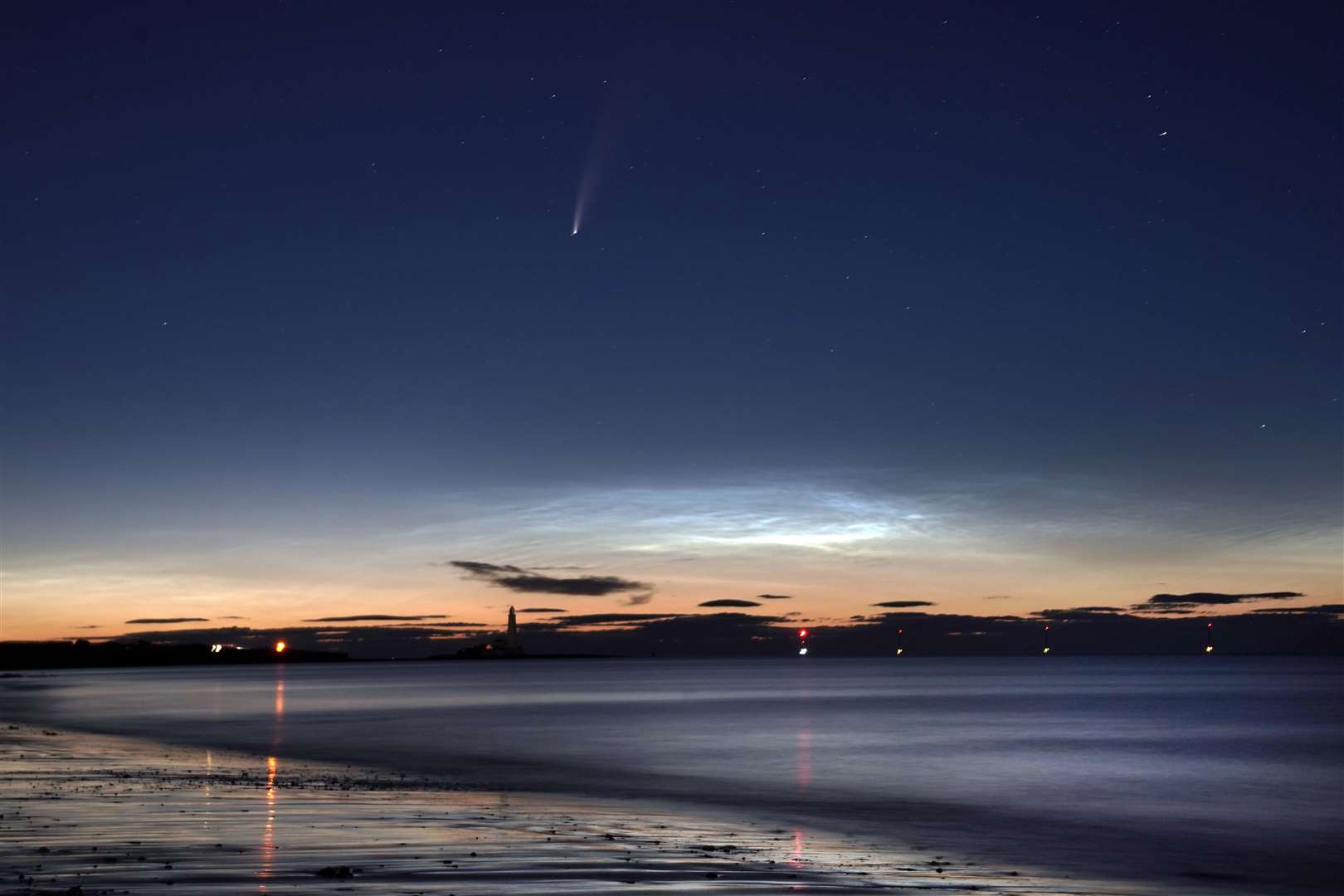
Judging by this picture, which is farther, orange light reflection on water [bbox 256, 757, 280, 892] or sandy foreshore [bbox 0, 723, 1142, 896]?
orange light reflection on water [bbox 256, 757, 280, 892]

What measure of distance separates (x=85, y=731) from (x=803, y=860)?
51416 mm

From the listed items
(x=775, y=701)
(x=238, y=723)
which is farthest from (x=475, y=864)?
(x=775, y=701)

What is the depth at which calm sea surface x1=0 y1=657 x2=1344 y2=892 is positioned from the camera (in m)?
28.2

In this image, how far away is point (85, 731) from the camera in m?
59.3

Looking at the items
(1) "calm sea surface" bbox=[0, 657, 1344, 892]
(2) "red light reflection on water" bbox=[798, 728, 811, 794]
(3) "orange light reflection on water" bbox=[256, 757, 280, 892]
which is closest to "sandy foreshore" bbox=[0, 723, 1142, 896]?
(3) "orange light reflection on water" bbox=[256, 757, 280, 892]

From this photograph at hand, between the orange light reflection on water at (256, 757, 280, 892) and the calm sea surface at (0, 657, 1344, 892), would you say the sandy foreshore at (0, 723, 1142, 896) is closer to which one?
the orange light reflection on water at (256, 757, 280, 892)

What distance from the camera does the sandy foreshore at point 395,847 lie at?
1502 cm

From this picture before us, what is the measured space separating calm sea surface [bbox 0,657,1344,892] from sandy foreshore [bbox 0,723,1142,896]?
15.1 ft

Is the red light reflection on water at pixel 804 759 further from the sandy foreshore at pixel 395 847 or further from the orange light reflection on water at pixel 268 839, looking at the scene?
the orange light reflection on water at pixel 268 839

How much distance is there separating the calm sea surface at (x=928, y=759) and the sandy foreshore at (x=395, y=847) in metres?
4.59

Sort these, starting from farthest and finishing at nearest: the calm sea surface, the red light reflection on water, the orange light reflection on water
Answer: the red light reflection on water → the calm sea surface → the orange light reflection on water

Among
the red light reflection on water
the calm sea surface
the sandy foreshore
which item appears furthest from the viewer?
the red light reflection on water

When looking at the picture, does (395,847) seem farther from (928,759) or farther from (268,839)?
(928,759)

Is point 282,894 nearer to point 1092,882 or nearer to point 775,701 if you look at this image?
point 1092,882
